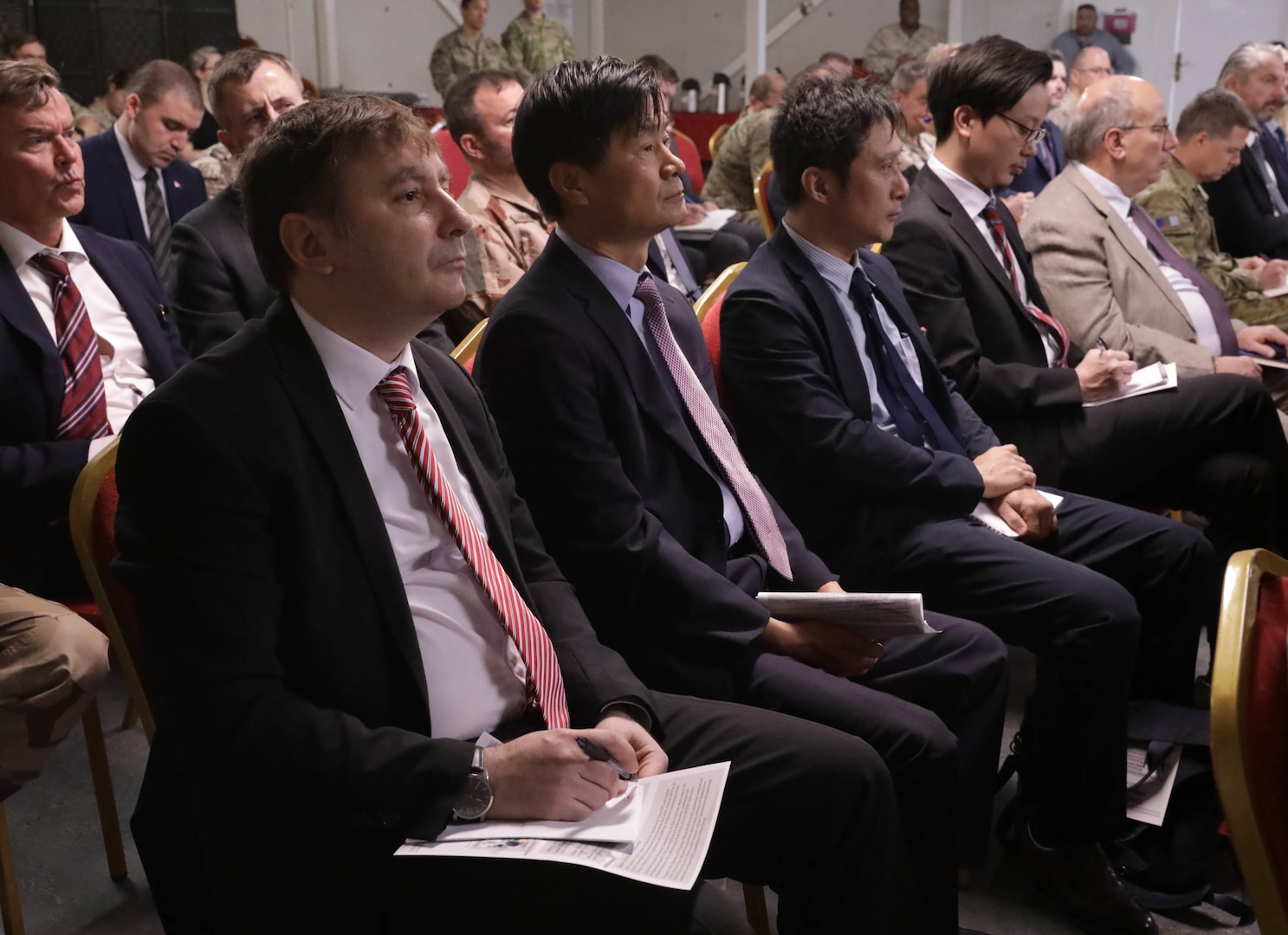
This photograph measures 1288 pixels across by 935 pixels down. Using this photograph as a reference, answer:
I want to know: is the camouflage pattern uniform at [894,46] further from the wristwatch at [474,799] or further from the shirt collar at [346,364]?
the wristwatch at [474,799]

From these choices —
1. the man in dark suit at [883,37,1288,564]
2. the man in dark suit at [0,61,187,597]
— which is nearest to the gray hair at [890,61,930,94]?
the man in dark suit at [883,37,1288,564]

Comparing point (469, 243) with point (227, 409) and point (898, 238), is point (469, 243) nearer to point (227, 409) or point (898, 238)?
point (898, 238)

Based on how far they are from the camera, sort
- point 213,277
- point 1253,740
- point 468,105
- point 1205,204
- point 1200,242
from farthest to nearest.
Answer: point 1205,204, point 1200,242, point 468,105, point 213,277, point 1253,740

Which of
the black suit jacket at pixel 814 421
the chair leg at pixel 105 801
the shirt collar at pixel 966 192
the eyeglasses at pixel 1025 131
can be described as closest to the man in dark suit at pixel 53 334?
the chair leg at pixel 105 801

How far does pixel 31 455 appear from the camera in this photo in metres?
2.06

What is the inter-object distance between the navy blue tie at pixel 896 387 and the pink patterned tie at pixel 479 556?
43.1 inches

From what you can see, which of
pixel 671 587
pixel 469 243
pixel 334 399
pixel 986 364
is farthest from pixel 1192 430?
pixel 334 399

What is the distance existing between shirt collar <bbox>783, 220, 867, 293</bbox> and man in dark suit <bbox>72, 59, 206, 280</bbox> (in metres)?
2.61

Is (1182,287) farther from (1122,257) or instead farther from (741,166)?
(741,166)

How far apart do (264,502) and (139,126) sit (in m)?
3.48

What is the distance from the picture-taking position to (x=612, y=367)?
175 centimetres

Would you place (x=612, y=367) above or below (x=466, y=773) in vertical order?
above

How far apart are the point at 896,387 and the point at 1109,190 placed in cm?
134

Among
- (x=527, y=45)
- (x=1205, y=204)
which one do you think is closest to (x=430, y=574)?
(x=1205, y=204)
